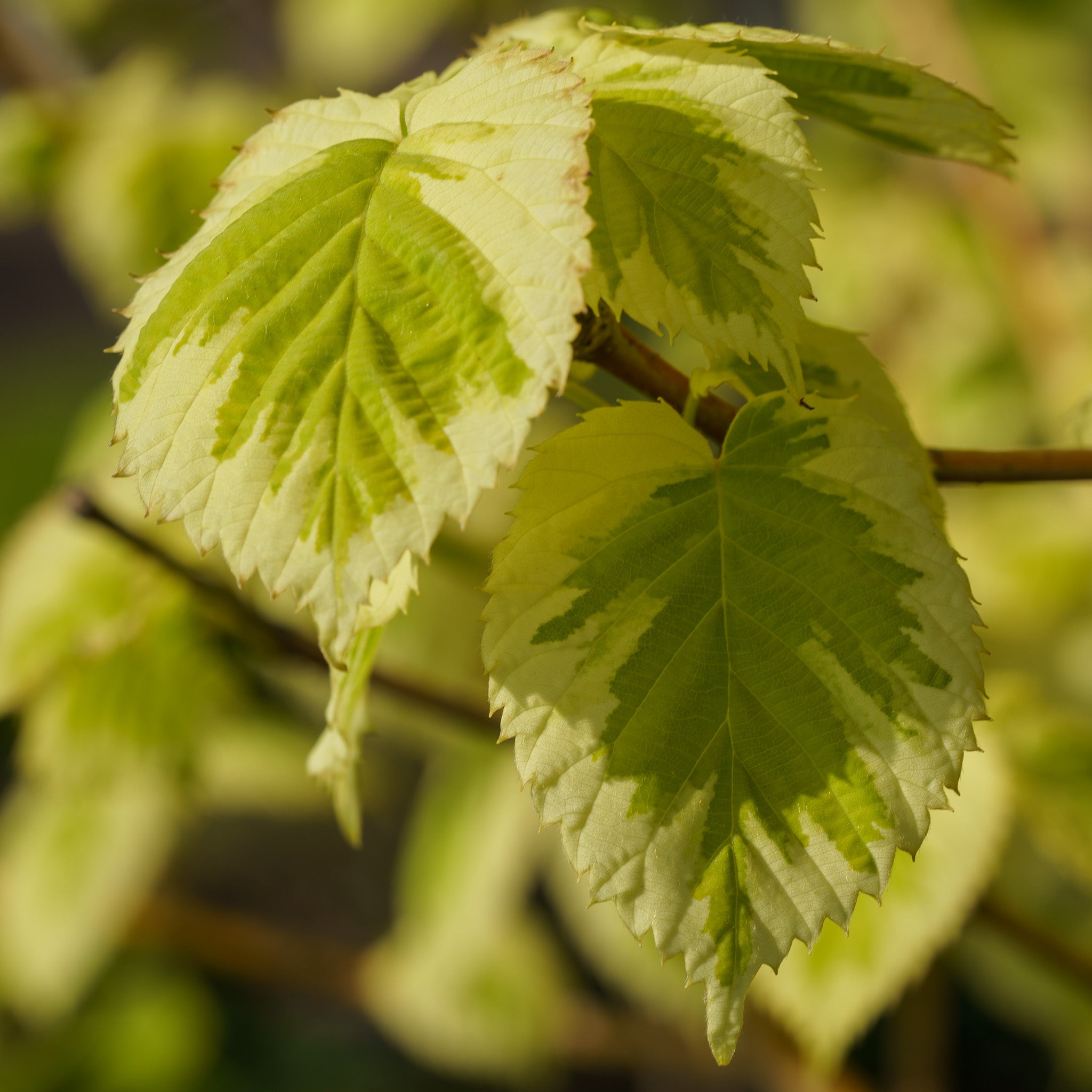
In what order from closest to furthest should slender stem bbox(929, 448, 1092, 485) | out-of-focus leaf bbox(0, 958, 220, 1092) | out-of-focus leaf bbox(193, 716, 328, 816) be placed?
slender stem bbox(929, 448, 1092, 485) < out-of-focus leaf bbox(193, 716, 328, 816) < out-of-focus leaf bbox(0, 958, 220, 1092)

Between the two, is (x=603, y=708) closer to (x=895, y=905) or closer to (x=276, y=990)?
(x=895, y=905)

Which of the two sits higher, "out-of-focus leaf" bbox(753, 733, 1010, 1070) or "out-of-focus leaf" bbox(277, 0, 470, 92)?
"out-of-focus leaf" bbox(277, 0, 470, 92)

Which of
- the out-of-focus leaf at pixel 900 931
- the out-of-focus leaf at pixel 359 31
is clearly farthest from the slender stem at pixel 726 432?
the out-of-focus leaf at pixel 359 31

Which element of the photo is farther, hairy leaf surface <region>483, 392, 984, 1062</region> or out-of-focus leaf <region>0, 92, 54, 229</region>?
out-of-focus leaf <region>0, 92, 54, 229</region>

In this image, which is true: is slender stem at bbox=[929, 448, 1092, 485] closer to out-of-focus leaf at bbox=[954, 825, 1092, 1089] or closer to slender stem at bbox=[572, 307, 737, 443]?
slender stem at bbox=[572, 307, 737, 443]

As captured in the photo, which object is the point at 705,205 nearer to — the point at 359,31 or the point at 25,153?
the point at 25,153

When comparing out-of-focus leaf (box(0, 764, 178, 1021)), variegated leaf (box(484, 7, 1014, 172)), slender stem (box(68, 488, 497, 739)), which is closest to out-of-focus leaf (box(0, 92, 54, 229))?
out-of-focus leaf (box(0, 764, 178, 1021))
